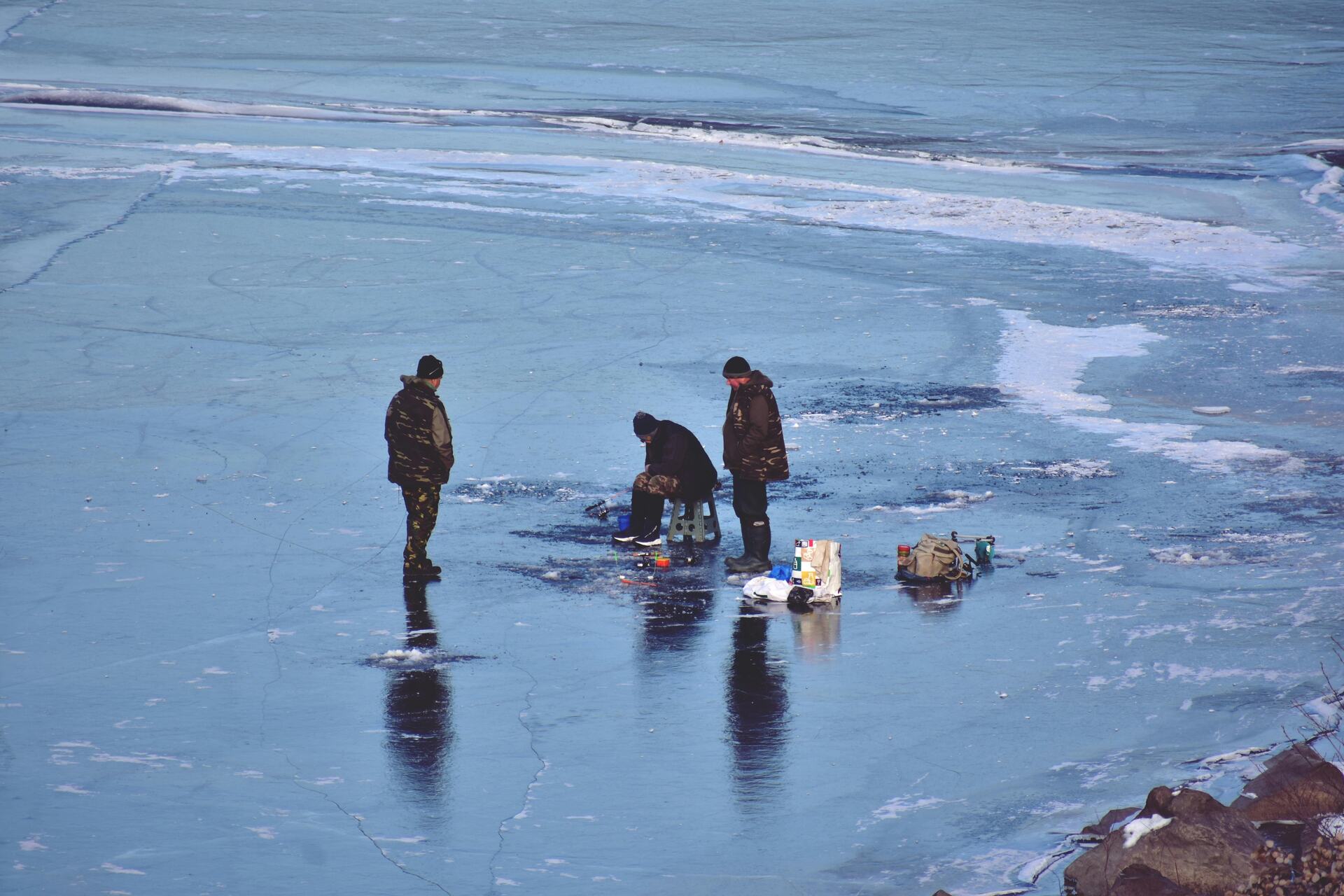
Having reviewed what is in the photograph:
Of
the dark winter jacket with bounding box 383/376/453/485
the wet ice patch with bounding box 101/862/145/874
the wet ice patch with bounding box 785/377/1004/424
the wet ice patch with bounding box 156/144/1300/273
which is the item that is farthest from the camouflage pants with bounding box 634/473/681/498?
the wet ice patch with bounding box 156/144/1300/273

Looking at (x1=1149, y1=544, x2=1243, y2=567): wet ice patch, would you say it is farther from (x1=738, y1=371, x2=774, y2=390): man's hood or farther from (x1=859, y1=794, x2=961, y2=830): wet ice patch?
(x1=859, y1=794, x2=961, y2=830): wet ice patch

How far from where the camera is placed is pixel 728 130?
104 feet

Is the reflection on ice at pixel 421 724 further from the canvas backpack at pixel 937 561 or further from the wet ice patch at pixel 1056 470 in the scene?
the wet ice patch at pixel 1056 470

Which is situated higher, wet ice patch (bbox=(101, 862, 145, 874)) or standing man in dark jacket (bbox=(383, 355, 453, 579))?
standing man in dark jacket (bbox=(383, 355, 453, 579))

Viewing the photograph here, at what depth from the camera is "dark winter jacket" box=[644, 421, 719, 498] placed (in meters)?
10.9

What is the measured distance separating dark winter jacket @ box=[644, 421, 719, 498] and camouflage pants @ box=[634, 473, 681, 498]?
26 mm

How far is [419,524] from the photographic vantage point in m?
10.3

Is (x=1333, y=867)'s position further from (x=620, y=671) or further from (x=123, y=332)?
(x=123, y=332)

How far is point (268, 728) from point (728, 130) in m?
25.2

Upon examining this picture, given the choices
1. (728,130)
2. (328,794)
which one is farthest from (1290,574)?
(728,130)

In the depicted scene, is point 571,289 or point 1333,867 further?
point 571,289

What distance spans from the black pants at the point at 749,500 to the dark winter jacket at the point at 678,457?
1.49ft

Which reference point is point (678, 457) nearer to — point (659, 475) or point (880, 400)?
point (659, 475)

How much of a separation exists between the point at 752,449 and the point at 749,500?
349 mm
